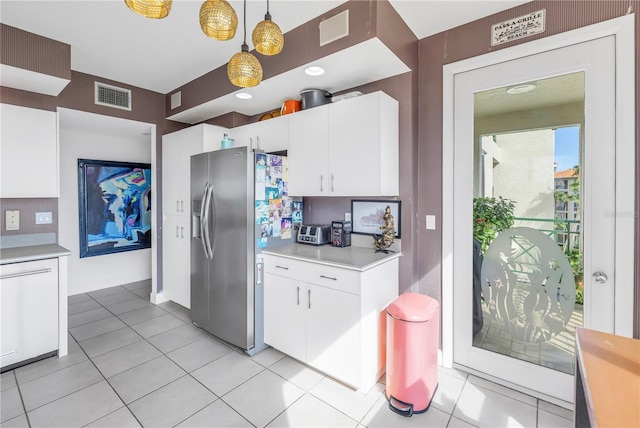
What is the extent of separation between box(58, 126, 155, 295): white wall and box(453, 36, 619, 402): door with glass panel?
4.70 m

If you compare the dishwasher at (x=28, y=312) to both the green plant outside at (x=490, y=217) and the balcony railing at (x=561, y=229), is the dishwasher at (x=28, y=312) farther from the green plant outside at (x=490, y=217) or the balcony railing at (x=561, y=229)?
the balcony railing at (x=561, y=229)

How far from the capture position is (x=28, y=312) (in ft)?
Answer: 8.16

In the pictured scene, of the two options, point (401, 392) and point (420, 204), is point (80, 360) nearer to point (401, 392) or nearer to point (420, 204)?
point (401, 392)

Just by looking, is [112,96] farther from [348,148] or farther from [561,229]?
[561,229]

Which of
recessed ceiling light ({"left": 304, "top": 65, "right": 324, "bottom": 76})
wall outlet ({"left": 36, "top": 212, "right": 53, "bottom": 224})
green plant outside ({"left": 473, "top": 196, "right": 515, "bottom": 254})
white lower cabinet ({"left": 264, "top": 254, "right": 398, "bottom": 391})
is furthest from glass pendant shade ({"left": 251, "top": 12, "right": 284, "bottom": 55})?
wall outlet ({"left": 36, "top": 212, "right": 53, "bottom": 224})

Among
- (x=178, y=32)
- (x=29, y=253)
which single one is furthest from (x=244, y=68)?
(x=29, y=253)

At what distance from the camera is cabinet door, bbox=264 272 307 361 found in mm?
2418

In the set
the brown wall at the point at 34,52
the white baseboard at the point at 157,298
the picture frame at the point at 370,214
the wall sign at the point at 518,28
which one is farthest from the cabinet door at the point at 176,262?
the wall sign at the point at 518,28

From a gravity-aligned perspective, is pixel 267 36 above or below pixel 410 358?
above

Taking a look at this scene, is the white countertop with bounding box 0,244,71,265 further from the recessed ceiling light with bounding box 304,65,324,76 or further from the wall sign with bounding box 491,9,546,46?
the wall sign with bounding box 491,9,546,46

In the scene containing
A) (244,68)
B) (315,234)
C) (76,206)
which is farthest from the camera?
(76,206)

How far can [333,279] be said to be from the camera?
2.20 metres

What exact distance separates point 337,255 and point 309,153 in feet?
3.22

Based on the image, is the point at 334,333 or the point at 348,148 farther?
the point at 348,148
